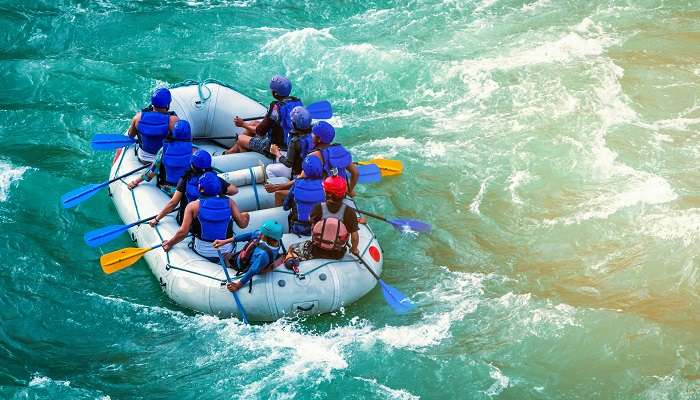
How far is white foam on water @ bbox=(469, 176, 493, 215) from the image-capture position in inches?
414

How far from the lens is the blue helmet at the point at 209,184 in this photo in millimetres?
8523

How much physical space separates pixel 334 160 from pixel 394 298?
60.0 inches

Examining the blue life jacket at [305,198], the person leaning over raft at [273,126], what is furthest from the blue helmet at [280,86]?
the blue life jacket at [305,198]

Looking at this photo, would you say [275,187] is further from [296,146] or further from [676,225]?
[676,225]

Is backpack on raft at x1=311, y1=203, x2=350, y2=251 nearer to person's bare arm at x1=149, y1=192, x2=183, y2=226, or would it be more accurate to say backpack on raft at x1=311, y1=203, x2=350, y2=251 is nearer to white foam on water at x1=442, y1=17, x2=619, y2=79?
person's bare arm at x1=149, y1=192, x2=183, y2=226

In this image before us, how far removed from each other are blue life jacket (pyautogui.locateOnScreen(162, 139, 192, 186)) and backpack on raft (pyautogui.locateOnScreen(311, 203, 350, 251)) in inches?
68.7

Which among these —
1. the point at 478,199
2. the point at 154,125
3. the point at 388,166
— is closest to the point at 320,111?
the point at 388,166

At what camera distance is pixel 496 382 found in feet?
26.1

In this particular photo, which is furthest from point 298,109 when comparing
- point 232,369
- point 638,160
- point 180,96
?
point 638,160

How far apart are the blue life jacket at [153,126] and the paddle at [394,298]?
8.89ft

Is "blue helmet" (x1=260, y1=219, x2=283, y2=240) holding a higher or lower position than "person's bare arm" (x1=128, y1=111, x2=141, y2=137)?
lower

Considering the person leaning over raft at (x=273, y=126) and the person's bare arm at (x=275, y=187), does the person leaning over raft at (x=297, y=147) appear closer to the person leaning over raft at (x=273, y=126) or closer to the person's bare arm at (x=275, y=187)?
the person's bare arm at (x=275, y=187)

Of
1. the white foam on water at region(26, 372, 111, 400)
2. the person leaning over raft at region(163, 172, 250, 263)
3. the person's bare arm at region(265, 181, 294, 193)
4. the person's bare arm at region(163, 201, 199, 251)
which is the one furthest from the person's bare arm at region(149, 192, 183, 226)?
the white foam on water at region(26, 372, 111, 400)

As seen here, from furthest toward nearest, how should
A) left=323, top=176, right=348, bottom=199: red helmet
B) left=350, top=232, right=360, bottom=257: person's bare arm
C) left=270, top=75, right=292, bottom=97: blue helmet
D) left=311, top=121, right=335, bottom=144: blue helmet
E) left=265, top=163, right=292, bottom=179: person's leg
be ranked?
left=270, top=75, right=292, bottom=97: blue helmet
left=265, top=163, right=292, bottom=179: person's leg
left=311, top=121, right=335, bottom=144: blue helmet
left=350, top=232, right=360, bottom=257: person's bare arm
left=323, top=176, right=348, bottom=199: red helmet
